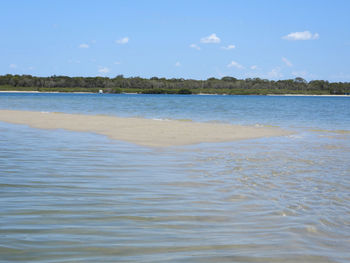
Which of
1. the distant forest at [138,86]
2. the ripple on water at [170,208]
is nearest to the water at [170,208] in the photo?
the ripple on water at [170,208]

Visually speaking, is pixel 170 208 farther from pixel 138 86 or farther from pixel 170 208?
pixel 138 86

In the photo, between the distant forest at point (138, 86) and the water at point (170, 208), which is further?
the distant forest at point (138, 86)

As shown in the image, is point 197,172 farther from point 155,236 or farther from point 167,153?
point 155,236

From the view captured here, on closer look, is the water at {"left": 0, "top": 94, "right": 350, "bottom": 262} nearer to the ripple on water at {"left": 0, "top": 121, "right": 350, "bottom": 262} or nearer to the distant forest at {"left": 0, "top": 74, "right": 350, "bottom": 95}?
the ripple on water at {"left": 0, "top": 121, "right": 350, "bottom": 262}

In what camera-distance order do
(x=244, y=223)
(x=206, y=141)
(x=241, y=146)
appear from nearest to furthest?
1. (x=244, y=223)
2. (x=241, y=146)
3. (x=206, y=141)

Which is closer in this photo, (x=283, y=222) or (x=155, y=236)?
(x=155, y=236)

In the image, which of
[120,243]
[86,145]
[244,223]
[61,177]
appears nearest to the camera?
[120,243]

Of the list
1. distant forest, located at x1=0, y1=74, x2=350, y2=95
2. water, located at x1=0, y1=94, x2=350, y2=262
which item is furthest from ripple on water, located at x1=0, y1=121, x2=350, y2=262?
distant forest, located at x1=0, y1=74, x2=350, y2=95

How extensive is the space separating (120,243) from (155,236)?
39cm

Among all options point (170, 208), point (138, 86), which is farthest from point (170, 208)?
point (138, 86)

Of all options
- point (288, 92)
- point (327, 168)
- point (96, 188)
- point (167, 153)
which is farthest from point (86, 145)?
point (288, 92)

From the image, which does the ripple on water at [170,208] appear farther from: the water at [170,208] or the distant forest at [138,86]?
the distant forest at [138,86]

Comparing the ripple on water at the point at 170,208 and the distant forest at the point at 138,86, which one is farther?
the distant forest at the point at 138,86

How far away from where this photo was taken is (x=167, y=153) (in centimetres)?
990
